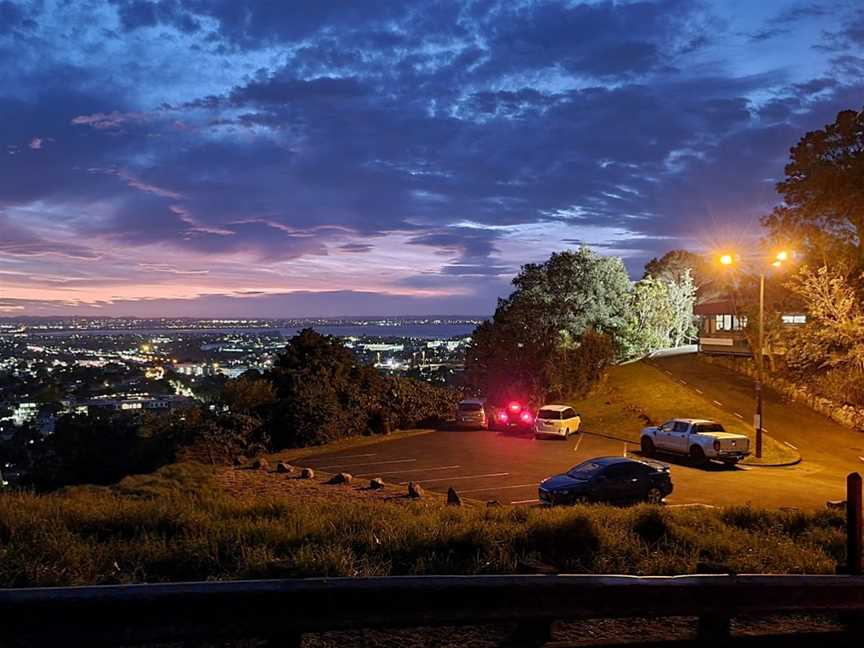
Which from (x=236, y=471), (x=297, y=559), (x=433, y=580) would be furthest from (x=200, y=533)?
(x=236, y=471)

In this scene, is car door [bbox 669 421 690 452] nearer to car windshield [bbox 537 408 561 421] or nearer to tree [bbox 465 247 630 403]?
car windshield [bbox 537 408 561 421]

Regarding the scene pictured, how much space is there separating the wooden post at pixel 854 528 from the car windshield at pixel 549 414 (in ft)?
95.3

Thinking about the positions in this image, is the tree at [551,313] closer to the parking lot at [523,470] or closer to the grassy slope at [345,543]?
the parking lot at [523,470]

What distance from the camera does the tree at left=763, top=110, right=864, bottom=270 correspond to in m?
45.3

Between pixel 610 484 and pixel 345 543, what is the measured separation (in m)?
14.2

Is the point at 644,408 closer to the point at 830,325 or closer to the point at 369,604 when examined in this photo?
the point at 830,325

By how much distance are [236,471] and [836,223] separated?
4074cm

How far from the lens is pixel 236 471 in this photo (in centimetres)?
2789

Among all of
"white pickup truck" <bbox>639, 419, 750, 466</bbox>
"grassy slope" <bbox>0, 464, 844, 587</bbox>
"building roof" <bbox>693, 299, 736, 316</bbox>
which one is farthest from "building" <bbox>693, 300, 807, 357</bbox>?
"grassy slope" <bbox>0, 464, 844, 587</bbox>

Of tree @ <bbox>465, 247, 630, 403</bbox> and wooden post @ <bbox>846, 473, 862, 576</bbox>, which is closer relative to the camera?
wooden post @ <bbox>846, 473, 862, 576</bbox>

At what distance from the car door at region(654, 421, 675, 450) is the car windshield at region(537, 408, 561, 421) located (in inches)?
226

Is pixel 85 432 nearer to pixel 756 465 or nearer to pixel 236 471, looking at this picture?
pixel 236 471

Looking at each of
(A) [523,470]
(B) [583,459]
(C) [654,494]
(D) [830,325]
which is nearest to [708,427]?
(B) [583,459]

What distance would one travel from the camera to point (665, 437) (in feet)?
98.8
